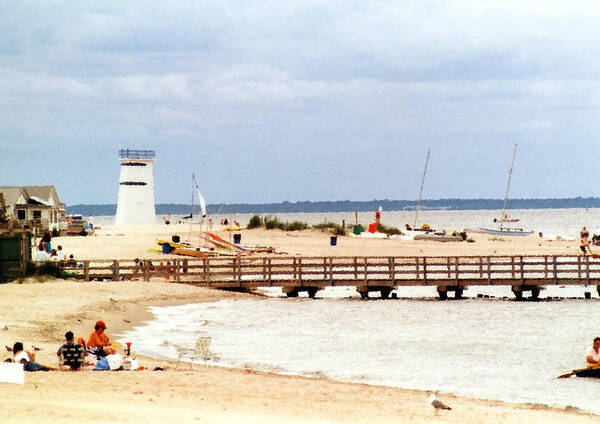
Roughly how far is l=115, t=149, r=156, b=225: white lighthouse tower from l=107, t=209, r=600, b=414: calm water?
4149cm

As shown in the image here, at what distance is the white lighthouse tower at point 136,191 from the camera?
262 feet

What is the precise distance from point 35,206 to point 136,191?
16.0 meters

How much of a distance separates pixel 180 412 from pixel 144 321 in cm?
1656

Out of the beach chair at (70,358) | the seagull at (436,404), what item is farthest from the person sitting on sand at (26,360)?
the seagull at (436,404)

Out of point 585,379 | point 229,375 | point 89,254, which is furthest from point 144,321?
point 89,254

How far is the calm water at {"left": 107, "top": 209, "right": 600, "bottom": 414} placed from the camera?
2138 cm

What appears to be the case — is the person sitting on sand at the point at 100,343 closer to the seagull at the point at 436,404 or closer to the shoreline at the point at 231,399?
the shoreline at the point at 231,399

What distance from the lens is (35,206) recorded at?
65250mm

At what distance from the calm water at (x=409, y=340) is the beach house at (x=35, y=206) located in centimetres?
2970

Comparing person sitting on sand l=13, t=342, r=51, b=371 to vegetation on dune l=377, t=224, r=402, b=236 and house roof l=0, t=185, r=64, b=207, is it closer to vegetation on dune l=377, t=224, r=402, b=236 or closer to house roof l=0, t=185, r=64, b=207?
house roof l=0, t=185, r=64, b=207

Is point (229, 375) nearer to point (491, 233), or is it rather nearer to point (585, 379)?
point (585, 379)

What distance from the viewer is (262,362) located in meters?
23.1

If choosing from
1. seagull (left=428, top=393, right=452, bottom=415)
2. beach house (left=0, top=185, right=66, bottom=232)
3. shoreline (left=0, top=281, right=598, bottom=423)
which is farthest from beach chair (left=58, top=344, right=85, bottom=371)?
beach house (left=0, top=185, right=66, bottom=232)

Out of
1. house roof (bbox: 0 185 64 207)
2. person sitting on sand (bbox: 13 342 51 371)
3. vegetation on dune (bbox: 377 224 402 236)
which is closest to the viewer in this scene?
person sitting on sand (bbox: 13 342 51 371)
